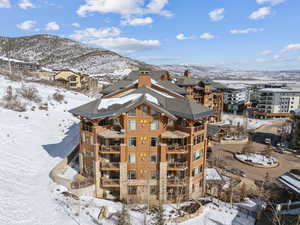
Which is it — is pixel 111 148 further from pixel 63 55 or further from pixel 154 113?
pixel 63 55

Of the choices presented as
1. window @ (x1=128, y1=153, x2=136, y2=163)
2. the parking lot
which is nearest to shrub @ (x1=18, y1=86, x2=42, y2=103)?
window @ (x1=128, y1=153, x2=136, y2=163)

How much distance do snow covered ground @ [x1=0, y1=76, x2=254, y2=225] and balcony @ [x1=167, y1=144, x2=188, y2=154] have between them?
257 inches

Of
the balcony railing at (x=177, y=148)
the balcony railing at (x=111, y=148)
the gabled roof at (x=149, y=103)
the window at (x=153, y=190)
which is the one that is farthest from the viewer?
the window at (x=153, y=190)

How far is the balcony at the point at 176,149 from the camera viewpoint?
23.6 m

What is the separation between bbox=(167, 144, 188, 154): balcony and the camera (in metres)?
23.6

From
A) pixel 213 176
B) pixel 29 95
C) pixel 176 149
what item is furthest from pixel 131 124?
pixel 29 95

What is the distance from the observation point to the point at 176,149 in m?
23.9

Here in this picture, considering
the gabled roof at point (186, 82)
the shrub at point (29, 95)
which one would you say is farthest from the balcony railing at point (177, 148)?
the shrub at point (29, 95)

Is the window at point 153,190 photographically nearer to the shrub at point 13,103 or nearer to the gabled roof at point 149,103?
the gabled roof at point 149,103

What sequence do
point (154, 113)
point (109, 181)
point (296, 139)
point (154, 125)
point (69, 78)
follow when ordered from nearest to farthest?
point (154, 113)
point (154, 125)
point (109, 181)
point (296, 139)
point (69, 78)

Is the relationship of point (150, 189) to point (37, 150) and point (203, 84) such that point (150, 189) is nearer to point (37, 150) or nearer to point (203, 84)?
point (37, 150)

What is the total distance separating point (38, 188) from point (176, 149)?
16.4 metres

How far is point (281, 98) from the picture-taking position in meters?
73.6

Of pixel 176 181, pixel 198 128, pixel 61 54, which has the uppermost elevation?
pixel 61 54
